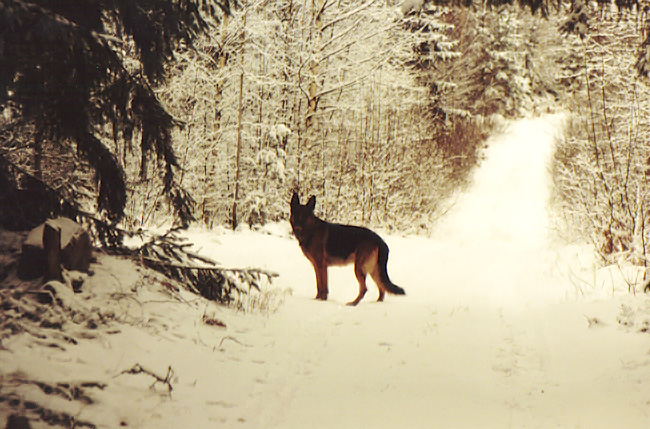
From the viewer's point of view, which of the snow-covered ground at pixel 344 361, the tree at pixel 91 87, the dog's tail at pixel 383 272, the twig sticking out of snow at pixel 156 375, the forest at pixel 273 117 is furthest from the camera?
the dog's tail at pixel 383 272

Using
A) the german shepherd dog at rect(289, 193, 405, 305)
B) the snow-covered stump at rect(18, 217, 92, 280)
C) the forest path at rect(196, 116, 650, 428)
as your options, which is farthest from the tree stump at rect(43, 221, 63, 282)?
the german shepherd dog at rect(289, 193, 405, 305)

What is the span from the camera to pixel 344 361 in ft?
14.9

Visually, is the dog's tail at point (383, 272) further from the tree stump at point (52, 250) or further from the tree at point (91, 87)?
the tree stump at point (52, 250)

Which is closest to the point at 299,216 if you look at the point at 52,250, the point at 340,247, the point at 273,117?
the point at 340,247

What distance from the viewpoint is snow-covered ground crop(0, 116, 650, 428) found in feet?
10.5

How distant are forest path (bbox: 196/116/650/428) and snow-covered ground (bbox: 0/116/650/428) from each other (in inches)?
0.7

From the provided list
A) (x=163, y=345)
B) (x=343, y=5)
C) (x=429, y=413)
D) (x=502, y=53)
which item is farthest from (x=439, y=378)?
(x=502, y=53)

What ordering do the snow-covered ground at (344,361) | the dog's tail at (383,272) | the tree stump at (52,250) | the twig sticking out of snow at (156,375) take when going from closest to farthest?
the snow-covered ground at (344,361) < the twig sticking out of snow at (156,375) < the tree stump at (52,250) < the dog's tail at (383,272)

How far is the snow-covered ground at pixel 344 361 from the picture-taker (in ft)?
10.5

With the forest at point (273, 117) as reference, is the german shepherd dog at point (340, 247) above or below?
below

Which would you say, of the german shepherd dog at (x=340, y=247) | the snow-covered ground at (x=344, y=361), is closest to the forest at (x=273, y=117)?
the snow-covered ground at (x=344, y=361)

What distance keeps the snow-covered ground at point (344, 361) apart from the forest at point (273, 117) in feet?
4.27

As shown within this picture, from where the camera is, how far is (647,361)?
436cm

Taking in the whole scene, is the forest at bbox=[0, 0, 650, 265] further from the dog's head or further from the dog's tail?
the dog's tail
